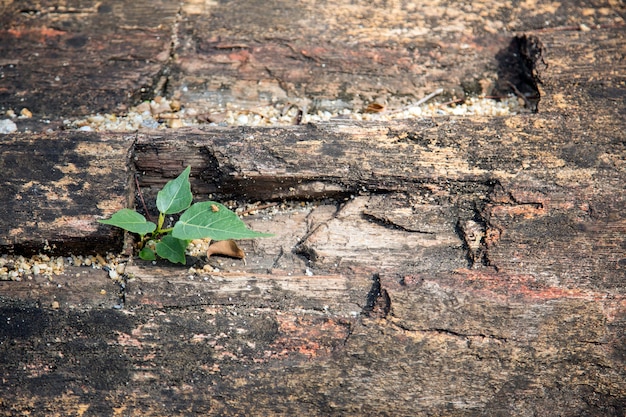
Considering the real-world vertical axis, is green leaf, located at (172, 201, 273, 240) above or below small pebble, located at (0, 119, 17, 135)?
below

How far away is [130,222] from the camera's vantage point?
190 centimetres

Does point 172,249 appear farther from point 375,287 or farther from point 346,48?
point 346,48

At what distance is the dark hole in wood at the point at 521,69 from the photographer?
2617mm

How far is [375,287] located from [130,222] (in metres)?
0.87

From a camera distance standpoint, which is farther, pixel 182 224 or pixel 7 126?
pixel 7 126

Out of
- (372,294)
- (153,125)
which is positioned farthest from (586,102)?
(153,125)

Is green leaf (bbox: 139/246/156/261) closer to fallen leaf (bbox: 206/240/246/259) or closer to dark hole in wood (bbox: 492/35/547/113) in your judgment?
fallen leaf (bbox: 206/240/246/259)

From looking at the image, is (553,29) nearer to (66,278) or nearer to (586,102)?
(586,102)

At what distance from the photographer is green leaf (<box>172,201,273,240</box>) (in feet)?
6.01

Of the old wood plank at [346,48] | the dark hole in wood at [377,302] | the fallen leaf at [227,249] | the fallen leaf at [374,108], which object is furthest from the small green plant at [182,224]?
the fallen leaf at [374,108]

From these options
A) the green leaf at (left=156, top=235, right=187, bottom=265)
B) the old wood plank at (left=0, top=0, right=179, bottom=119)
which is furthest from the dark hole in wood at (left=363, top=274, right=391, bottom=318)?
the old wood plank at (left=0, top=0, right=179, bottom=119)

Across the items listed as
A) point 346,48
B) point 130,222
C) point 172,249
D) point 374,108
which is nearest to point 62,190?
point 130,222

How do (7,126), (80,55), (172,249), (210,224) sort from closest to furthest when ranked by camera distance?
(210,224), (172,249), (7,126), (80,55)

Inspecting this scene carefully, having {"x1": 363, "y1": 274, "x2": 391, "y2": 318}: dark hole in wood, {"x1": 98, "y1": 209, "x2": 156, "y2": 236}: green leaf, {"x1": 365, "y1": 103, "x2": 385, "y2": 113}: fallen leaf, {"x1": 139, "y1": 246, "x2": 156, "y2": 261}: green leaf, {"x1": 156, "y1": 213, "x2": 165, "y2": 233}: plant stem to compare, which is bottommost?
{"x1": 363, "y1": 274, "x2": 391, "y2": 318}: dark hole in wood
